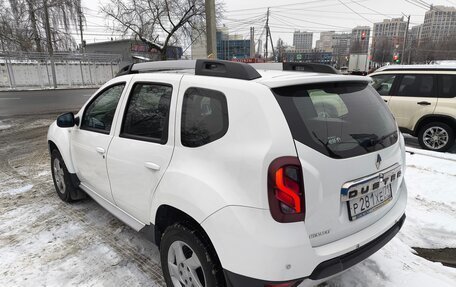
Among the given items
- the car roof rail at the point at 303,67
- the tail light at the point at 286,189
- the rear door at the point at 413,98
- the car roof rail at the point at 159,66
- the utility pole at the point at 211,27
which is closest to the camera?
the tail light at the point at 286,189

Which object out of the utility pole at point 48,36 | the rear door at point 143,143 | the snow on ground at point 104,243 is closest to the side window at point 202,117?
the rear door at point 143,143

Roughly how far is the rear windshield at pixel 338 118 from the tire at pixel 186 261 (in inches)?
36.1

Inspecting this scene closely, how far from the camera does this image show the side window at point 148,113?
247 cm

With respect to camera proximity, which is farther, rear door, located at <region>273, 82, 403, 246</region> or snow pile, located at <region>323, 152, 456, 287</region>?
snow pile, located at <region>323, 152, 456, 287</region>

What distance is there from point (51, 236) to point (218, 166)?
249cm

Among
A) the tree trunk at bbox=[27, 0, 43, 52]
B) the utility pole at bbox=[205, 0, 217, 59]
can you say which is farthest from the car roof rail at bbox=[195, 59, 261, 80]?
the tree trunk at bbox=[27, 0, 43, 52]

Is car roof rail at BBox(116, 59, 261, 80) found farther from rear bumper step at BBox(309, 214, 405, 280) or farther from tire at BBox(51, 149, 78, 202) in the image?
tire at BBox(51, 149, 78, 202)

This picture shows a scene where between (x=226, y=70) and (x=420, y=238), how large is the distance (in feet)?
9.30

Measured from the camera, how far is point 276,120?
1.83m

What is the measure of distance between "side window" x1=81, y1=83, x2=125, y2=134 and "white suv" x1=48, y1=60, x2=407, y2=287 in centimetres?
39

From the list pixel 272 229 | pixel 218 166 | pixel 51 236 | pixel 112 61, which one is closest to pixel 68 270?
pixel 51 236

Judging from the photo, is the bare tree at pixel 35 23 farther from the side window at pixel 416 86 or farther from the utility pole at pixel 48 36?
the side window at pixel 416 86

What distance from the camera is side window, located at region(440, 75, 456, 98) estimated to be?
6688 millimetres

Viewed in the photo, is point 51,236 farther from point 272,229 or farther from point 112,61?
point 112,61
